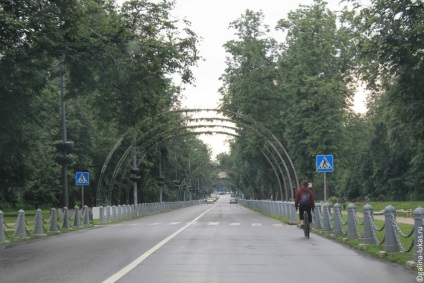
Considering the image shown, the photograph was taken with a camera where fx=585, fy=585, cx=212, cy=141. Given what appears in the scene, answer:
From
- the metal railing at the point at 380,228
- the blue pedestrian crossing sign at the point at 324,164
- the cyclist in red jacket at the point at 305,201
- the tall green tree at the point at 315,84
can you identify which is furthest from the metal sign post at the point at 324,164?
the tall green tree at the point at 315,84

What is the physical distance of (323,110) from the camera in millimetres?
39375

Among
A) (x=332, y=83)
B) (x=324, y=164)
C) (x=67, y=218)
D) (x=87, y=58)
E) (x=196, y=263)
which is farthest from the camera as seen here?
(x=332, y=83)

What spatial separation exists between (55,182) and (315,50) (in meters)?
26.8

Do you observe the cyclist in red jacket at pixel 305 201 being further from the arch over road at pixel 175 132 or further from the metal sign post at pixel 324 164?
the arch over road at pixel 175 132

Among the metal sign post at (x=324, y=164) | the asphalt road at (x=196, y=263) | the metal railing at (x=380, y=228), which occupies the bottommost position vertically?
the asphalt road at (x=196, y=263)

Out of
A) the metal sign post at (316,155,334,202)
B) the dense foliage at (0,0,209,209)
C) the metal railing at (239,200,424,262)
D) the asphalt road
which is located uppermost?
the dense foliage at (0,0,209,209)

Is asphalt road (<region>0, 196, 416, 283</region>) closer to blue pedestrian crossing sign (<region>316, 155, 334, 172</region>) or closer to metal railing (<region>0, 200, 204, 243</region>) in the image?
metal railing (<region>0, 200, 204, 243</region>)

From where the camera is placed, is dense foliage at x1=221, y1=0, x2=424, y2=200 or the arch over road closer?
dense foliage at x1=221, y1=0, x2=424, y2=200

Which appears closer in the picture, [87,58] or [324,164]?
[87,58]

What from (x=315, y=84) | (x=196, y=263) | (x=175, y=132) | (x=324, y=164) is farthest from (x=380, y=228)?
(x=175, y=132)

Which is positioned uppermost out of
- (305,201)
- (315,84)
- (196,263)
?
(315,84)

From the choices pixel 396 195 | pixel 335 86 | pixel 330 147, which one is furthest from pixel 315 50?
pixel 396 195

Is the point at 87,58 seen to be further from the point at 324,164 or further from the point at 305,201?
the point at 324,164

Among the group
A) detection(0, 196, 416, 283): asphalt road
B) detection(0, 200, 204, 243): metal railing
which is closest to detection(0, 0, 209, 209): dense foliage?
detection(0, 200, 204, 243): metal railing
